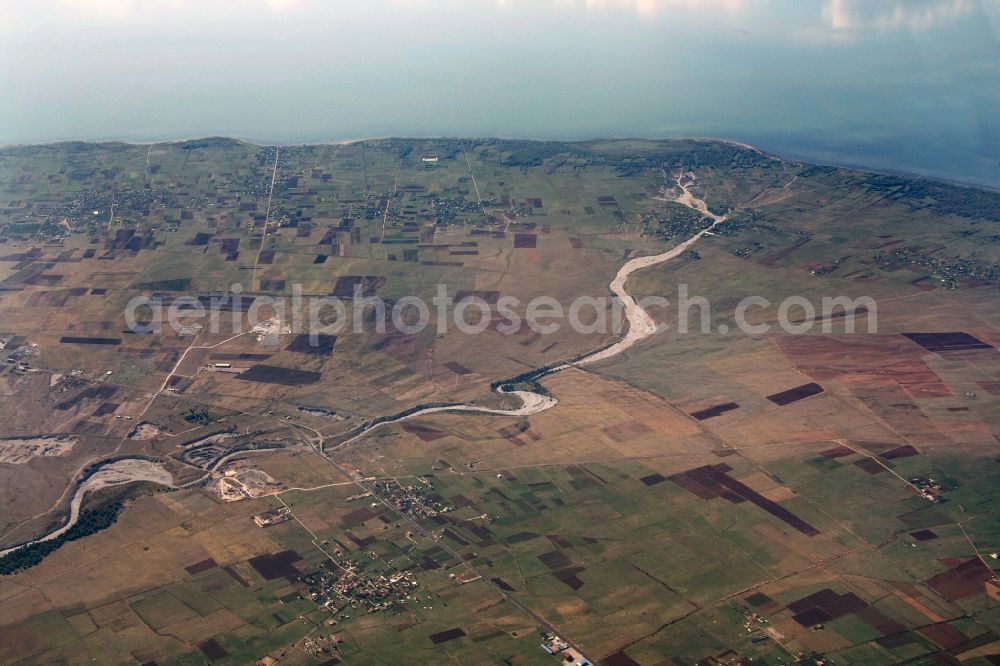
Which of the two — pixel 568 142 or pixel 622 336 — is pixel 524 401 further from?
pixel 568 142

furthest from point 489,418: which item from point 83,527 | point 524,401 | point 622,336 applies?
point 83,527

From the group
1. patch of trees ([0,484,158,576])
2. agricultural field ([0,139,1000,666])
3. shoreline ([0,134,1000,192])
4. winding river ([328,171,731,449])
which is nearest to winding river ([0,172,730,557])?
winding river ([328,171,731,449])

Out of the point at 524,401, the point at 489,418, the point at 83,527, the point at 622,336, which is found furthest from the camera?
the point at 622,336

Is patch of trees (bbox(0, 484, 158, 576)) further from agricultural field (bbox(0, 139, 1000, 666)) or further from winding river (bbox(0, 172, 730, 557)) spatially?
winding river (bbox(0, 172, 730, 557))

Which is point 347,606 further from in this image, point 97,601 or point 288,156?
point 288,156

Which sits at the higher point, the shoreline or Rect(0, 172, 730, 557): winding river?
the shoreline

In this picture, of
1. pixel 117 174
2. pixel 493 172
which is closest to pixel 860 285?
pixel 493 172

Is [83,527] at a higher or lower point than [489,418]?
lower

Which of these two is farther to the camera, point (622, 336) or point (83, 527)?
point (622, 336)

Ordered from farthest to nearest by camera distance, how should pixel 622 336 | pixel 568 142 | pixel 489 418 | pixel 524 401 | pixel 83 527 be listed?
pixel 568 142 → pixel 622 336 → pixel 524 401 → pixel 489 418 → pixel 83 527
